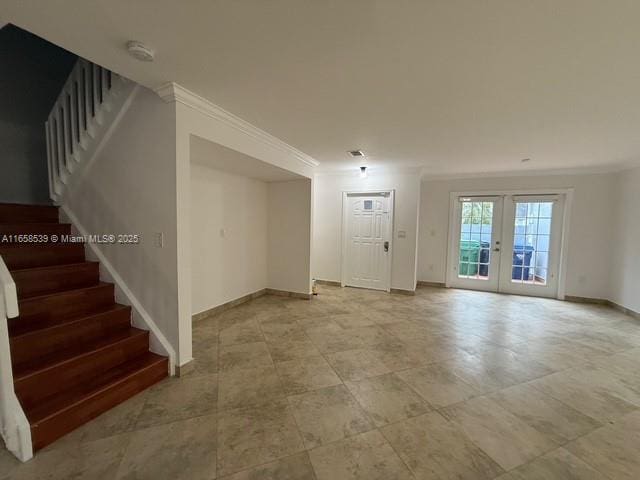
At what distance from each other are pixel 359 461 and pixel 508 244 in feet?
17.7

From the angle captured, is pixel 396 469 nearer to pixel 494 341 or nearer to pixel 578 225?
pixel 494 341

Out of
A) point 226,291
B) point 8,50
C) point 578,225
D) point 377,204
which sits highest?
point 8,50

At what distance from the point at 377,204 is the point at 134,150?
4.13 m

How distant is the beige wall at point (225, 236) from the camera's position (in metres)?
3.54

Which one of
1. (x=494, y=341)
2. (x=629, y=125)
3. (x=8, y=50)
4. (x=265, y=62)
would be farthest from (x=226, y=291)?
(x=629, y=125)

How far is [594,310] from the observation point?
14.6 ft

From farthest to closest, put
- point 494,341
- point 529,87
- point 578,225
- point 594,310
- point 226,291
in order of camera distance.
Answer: point 578,225, point 594,310, point 226,291, point 494,341, point 529,87

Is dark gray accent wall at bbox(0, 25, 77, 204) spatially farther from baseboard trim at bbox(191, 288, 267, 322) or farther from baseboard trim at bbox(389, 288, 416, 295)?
baseboard trim at bbox(389, 288, 416, 295)

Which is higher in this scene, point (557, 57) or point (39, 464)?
point (557, 57)

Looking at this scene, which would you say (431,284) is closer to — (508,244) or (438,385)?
(508,244)

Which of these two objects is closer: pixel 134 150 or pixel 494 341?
pixel 134 150

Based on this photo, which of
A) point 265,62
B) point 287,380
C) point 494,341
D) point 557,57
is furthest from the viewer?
point 494,341

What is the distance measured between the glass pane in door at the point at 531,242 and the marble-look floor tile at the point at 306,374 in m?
4.90

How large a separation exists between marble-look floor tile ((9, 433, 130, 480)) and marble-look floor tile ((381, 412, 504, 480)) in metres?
1.67
